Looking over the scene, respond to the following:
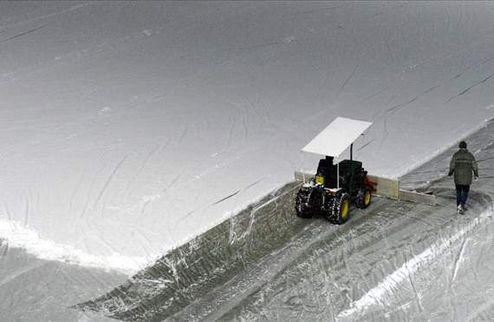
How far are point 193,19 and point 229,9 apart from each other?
3.73 feet

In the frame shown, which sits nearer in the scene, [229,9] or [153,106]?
[153,106]

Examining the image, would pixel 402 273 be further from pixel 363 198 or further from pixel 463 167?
pixel 463 167

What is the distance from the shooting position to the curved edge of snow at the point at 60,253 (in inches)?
467

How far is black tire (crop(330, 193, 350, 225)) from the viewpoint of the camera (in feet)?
40.7

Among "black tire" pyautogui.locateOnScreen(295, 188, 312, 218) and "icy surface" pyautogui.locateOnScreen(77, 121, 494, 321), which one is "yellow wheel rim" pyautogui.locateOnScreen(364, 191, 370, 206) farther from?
"black tire" pyautogui.locateOnScreen(295, 188, 312, 218)

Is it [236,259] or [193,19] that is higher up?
[193,19]

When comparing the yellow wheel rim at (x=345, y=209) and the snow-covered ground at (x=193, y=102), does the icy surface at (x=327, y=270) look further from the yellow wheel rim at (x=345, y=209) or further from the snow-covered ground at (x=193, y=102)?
the snow-covered ground at (x=193, y=102)

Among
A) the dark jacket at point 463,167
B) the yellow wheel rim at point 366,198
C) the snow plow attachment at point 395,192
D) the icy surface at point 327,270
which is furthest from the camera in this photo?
the snow plow attachment at point 395,192

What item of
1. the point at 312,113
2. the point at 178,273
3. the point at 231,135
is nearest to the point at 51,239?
the point at 178,273

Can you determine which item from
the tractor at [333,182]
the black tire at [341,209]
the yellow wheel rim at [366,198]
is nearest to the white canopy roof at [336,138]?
the tractor at [333,182]

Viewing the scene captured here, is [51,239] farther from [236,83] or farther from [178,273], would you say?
[236,83]

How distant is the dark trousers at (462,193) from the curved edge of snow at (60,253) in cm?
451

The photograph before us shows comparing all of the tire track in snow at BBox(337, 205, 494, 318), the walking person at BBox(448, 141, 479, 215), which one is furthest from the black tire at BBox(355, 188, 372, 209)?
the tire track in snow at BBox(337, 205, 494, 318)

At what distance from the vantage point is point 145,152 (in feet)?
50.3
